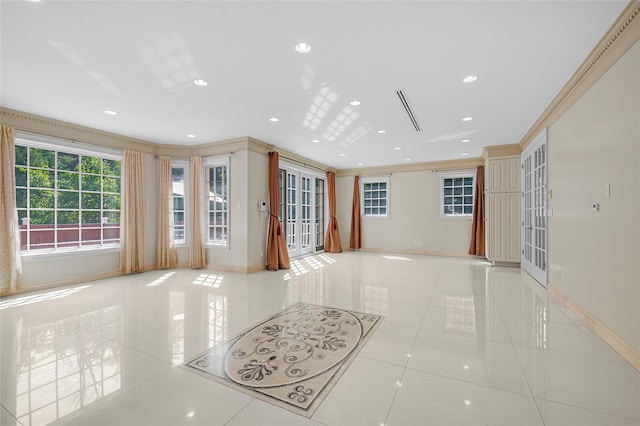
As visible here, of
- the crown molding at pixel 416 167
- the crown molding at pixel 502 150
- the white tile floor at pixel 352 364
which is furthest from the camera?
the crown molding at pixel 416 167

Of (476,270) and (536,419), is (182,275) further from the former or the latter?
Answer: (476,270)

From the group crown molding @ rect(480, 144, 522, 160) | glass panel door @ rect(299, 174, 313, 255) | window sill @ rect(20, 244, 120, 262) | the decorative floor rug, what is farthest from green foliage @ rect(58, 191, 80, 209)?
crown molding @ rect(480, 144, 522, 160)

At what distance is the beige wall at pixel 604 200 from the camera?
2.24 metres

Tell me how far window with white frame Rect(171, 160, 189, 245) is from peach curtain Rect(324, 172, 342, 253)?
4.23 metres

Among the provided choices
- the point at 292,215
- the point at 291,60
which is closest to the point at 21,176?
the point at 291,60

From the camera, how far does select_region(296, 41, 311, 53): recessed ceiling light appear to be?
2504 mm

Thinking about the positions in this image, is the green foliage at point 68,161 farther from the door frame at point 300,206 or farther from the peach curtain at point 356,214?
the peach curtain at point 356,214

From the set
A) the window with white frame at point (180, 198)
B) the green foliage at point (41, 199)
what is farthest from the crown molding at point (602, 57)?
the green foliage at point (41, 199)

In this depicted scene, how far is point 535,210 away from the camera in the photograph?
4.88 meters

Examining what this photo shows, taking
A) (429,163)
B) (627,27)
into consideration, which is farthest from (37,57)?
(429,163)

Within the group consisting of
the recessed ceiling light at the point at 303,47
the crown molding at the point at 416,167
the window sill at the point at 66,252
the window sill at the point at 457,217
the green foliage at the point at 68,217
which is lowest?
the window sill at the point at 66,252

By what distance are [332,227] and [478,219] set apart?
4.10m

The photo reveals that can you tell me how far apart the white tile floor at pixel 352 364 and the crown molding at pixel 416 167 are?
4.11 m

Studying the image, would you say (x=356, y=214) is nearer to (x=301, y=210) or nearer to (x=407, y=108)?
(x=301, y=210)
